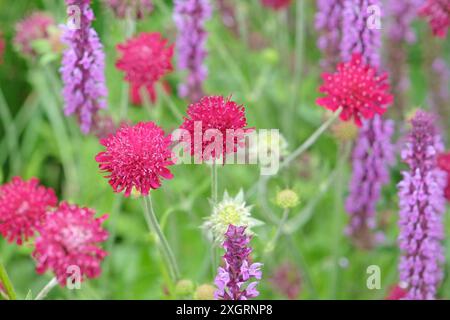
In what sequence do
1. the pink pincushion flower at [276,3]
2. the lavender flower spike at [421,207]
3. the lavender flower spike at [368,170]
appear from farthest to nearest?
the pink pincushion flower at [276,3]
the lavender flower spike at [368,170]
the lavender flower spike at [421,207]

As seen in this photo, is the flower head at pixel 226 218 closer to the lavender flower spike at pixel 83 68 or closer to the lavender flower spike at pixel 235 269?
the lavender flower spike at pixel 235 269

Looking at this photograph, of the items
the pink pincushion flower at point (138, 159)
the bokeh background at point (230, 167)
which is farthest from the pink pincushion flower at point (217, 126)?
the bokeh background at point (230, 167)

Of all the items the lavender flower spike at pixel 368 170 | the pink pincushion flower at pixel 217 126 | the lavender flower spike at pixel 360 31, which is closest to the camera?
the pink pincushion flower at pixel 217 126

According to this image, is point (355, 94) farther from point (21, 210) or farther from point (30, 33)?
point (30, 33)

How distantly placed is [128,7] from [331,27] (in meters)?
0.43

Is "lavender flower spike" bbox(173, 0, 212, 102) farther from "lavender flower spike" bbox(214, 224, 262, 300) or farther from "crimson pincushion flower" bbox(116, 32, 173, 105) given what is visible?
"lavender flower spike" bbox(214, 224, 262, 300)

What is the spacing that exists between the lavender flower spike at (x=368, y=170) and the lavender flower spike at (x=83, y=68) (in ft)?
1.75

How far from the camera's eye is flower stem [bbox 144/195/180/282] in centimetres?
112

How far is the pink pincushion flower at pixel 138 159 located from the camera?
1087 mm

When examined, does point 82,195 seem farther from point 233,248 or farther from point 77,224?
point 233,248

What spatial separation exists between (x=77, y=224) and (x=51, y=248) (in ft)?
0.18

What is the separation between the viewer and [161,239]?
3.85 feet

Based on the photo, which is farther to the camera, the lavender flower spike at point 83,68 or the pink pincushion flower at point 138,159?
the lavender flower spike at point 83,68

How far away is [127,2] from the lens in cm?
149
